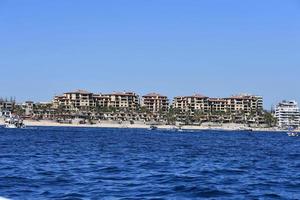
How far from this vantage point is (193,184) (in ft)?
88.2

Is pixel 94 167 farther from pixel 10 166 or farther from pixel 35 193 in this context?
pixel 35 193

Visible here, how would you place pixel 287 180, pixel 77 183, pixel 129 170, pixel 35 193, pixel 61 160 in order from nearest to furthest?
1. pixel 35 193
2. pixel 77 183
3. pixel 287 180
4. pixel 129 170
5. pixel 61 160

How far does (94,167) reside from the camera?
115 ft

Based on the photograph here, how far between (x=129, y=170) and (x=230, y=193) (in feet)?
32.4

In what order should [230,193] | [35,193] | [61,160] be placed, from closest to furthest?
[35,193]
[230,193]
[61,160]

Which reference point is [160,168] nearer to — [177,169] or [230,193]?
[177,169]

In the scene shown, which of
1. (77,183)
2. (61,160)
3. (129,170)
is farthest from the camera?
(61,160)

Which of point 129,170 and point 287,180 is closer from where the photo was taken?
point 287,180

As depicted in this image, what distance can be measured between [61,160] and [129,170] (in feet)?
27.9

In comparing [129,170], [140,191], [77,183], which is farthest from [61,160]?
[140,191]

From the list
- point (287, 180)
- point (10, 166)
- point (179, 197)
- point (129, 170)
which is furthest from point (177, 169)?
point (179, 197)

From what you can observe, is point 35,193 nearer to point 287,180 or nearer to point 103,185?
point 103,185

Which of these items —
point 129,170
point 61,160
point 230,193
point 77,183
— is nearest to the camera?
point 230,193

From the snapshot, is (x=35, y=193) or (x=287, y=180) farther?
(x=287, y=180)
